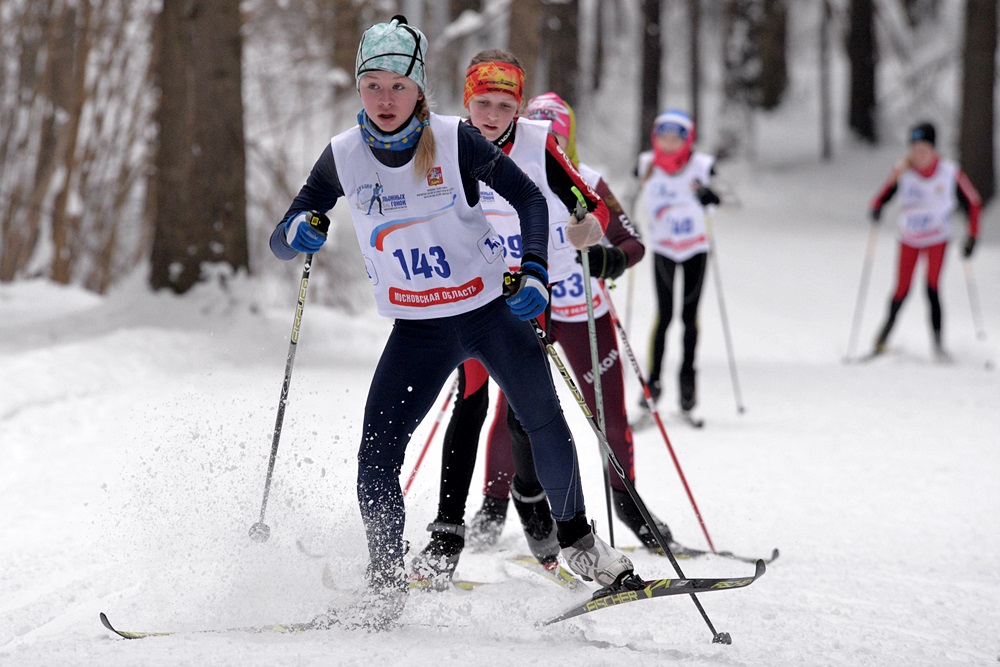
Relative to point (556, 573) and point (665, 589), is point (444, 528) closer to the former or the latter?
point (556, 573)

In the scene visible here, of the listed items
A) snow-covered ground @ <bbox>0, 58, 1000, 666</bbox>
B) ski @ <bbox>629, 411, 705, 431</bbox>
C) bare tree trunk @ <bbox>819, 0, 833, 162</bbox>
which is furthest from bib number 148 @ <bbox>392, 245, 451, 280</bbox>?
bare tree trunk @ <bbox>819, 0, 833, 162</bbox>

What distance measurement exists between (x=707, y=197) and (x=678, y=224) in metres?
0.28

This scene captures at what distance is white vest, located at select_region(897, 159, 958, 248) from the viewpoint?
10.3 metres

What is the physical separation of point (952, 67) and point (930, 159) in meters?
20.4

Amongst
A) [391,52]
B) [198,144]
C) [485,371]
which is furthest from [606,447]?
[198,144]

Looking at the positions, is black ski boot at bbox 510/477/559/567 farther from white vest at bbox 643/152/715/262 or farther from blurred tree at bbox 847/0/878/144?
blurred tree at bbox 847/0/878/144

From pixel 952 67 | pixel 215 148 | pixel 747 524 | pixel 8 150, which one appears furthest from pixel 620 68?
pixel 747 524

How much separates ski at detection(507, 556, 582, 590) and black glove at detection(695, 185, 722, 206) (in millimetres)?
3973

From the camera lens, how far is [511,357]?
11.0ft

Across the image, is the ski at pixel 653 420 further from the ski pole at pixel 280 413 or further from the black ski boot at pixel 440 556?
Result: the ski pole at pixel 280 413

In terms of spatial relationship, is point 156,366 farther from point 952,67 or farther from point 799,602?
point 952,67

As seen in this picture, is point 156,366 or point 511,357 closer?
point 511,357

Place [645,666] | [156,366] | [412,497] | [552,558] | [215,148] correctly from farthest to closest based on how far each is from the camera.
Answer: [215,148]
[156,366]
[412,497]
[552,558]
[645,666]

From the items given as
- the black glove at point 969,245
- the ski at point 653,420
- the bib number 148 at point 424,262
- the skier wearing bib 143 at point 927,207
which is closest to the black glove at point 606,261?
the bib number 148 at point 424,262
